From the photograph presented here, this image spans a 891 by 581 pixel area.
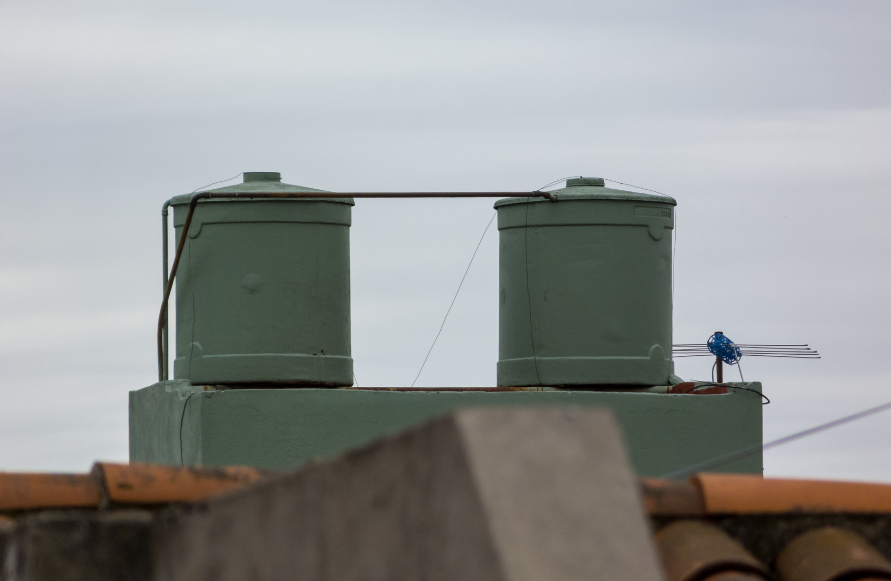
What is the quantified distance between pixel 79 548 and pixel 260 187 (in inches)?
343

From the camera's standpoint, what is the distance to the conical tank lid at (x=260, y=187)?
11.5 m

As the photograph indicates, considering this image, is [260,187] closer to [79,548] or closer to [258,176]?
[258,176]

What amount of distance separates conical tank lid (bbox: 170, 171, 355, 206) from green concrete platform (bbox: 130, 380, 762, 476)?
5.44ft

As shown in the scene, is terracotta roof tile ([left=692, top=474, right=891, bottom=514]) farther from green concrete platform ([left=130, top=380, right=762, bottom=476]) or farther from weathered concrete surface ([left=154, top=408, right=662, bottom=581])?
green concrete platform ([left=130, top=380, right=762, bottom=476])

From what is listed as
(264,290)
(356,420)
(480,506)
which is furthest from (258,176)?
(480,506)

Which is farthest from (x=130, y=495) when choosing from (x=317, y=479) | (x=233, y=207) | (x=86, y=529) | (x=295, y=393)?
(x=233, y=207)

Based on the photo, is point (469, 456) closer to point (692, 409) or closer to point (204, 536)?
point (204, 536)

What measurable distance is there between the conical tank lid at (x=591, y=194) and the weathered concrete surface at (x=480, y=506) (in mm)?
10102

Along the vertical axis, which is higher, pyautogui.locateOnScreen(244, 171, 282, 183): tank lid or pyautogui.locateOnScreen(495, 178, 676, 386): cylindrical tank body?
pyautogui.locateOnScreen(244, 171, 282, 183): tank lid

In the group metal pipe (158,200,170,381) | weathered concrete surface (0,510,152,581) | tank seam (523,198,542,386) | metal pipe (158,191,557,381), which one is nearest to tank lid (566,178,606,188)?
metal pipe (158,191,557,381)

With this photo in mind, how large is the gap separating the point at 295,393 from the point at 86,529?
7.77 meters

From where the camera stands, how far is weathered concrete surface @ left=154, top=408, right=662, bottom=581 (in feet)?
6.50

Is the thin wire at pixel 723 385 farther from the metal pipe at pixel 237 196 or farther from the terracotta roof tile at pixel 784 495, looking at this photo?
the terracotta roof tile at pixel 784 495

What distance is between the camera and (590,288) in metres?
12.3
